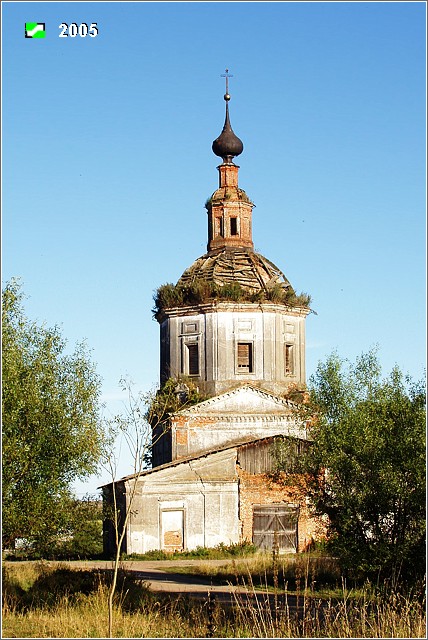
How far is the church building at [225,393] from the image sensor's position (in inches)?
1478

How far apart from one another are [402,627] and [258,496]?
25.2 metres

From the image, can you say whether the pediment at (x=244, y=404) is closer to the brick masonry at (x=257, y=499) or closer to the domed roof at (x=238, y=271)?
the brick masonry at (x=257, y=499)

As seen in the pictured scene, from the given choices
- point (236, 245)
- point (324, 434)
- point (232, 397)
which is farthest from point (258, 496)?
point (324, 434)

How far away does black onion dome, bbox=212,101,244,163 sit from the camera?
44.0 m

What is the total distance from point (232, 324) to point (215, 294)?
148 centimetres

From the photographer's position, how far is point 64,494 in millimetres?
17766

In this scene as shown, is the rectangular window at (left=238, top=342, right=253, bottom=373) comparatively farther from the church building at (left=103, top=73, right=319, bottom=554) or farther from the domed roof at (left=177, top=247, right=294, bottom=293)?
the domed roof at (left=177, top=247, right=294, bottom=293)

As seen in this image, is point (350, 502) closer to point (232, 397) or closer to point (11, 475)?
point (11, 475)

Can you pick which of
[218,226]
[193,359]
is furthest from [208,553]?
[218,226]

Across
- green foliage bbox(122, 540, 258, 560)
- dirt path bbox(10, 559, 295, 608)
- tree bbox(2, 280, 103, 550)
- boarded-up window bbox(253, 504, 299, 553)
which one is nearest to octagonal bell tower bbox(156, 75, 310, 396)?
boarded-up window bbox(253, 504, 299, 553)

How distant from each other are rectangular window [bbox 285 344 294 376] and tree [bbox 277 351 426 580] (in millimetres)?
19745

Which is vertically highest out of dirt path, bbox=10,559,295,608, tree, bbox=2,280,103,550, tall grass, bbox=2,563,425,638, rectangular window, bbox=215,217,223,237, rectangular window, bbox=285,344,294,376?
rectangular window, bbox=215,217,223,237

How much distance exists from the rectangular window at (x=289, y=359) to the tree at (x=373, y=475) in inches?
777

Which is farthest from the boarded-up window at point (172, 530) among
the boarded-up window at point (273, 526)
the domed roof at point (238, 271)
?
the domed roof at point (238, 271)
